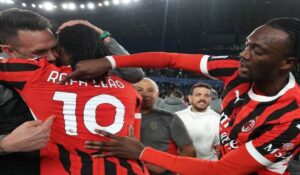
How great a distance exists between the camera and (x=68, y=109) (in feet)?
5.37

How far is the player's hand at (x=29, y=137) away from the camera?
5.00 feet

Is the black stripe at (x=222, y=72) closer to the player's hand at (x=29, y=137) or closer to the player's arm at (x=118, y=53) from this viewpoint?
the player's arm at (x=118, y=53)

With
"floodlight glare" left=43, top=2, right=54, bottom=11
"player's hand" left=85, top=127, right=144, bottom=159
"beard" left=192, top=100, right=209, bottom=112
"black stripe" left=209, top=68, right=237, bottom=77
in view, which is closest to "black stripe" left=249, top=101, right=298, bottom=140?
"black stripe" left=209, top=68, right=237, bottom=77

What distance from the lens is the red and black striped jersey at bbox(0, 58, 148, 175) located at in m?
1.62

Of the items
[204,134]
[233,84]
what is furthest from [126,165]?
[204,134]

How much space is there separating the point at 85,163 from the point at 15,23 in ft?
2.37

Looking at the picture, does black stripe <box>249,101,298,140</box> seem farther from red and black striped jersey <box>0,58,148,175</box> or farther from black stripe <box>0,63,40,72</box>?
black stripe <box>0,63,40,72</box>

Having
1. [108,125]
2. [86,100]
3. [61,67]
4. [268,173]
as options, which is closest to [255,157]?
[268,173]

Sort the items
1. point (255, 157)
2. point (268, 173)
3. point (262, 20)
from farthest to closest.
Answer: point (262, 20), point (268, 173), point (255, 157)

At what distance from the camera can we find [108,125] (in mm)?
1680

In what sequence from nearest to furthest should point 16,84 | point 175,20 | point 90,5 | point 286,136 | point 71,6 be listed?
point 286,136 → point 16,84 → point 175,20 → point 90,5 → point 71,6

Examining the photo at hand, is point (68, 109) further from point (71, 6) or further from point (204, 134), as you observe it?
point (71, 6)

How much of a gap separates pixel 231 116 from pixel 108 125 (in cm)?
56

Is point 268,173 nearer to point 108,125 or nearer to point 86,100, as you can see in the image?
point 108,125
